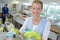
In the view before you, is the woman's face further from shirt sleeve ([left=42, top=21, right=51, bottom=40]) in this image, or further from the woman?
shirt sleeve ([left=42, top=21, right=51, bottom=40])

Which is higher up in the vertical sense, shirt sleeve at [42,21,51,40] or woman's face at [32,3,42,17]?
woman's face at [32,3,42,17]

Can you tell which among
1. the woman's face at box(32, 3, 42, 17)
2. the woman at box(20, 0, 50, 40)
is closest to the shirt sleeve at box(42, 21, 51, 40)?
the woman at box(20, 0, 50, 40)

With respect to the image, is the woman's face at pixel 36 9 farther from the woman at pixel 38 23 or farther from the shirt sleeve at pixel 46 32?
the shirt sleeve at pixel 46 32

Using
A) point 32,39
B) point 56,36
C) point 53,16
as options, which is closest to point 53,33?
point 56,36

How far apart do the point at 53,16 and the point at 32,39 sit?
4.55 m

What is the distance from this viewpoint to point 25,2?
8656 mm

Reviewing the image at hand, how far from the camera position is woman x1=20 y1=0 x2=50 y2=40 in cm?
140

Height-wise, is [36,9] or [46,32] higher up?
[36,9]

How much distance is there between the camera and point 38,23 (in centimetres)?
151

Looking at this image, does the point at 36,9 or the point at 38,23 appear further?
the point at 38,23

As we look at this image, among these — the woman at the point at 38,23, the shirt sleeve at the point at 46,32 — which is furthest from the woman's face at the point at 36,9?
the shirt sleeve at the point at 46,32

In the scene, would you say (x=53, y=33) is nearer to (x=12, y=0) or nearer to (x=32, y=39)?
(x=32, y=39)

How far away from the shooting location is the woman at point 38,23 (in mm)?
1398

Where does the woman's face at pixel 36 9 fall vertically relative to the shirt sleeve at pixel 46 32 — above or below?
above
